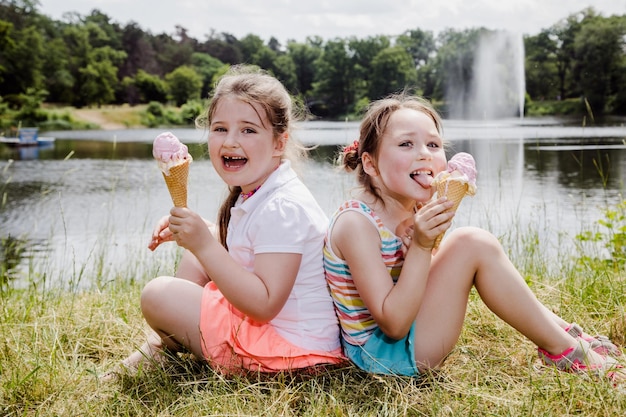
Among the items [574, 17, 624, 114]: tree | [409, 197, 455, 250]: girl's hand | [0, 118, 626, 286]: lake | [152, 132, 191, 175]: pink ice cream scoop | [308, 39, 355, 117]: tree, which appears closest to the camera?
[409, 197, 455, 250]: girl's hand

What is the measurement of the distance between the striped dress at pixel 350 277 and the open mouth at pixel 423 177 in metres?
0.19

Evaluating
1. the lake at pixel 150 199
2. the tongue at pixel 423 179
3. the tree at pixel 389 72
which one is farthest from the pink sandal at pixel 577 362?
the tree at pixel 389 72

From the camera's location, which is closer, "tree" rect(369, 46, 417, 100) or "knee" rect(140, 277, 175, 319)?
"knee" rect(140, 277, 175, 319)

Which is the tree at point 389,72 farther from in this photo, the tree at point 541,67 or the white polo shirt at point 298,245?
the white polo shirt at point 298,245

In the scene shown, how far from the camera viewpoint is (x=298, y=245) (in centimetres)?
205

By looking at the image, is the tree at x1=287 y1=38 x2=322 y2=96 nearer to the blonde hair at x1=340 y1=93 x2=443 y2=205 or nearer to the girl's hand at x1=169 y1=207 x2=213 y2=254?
the blonde hair at x1=340 y1=93 x2=443 y2=205

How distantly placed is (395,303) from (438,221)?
0.94 feet

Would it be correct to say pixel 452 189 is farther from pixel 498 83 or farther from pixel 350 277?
pixel 498 83

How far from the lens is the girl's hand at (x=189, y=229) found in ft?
6.46

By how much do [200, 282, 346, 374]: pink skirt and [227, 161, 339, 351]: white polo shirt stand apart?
0.04 meters

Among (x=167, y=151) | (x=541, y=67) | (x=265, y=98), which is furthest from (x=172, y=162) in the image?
(x=541, y=67)

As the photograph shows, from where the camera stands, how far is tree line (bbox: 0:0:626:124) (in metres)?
47.9

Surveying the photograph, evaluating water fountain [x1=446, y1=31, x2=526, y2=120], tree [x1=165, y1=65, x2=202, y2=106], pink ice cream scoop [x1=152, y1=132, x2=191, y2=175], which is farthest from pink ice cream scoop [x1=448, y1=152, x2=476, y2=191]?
tree [x1=165, y1=65, x2=202, y2=106]

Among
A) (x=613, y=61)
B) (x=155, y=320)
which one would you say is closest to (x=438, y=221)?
(x=155, y=320)
